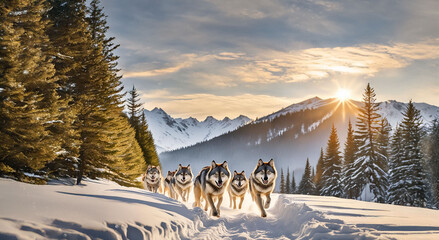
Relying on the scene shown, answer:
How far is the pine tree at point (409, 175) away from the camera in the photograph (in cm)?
3522

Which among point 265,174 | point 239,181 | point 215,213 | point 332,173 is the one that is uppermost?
point 332,173

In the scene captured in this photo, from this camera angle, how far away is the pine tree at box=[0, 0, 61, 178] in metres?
11.1

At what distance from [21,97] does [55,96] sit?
7.06ft

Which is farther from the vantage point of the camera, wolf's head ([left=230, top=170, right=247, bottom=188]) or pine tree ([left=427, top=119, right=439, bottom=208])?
pine tree ([left=427, top=119, right=439, bottom=208])

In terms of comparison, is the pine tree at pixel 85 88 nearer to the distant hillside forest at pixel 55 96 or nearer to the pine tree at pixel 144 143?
the distant hillside forest at pixel 55 96

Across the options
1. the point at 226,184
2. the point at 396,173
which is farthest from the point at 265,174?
the point at 396,173

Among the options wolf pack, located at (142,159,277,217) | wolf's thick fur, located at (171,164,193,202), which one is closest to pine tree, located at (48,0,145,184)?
wolf's thick fur, located at (171,164,193,202)

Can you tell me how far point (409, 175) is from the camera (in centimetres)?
3572

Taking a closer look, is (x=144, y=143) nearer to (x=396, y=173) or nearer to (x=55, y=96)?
(x=396, y=173)

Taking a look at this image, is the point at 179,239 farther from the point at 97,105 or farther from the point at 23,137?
the point at 97,105

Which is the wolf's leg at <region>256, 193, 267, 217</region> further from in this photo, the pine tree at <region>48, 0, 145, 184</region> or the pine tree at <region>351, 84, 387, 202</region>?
the pine tree at <region>351, 84, 387, 202</region>

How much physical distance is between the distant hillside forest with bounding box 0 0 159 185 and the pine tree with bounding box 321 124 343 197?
3084cm

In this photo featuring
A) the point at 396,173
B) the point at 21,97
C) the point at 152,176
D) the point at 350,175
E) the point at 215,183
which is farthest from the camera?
the point at 350,175

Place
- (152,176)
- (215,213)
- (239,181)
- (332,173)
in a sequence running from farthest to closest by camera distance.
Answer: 1. (332,173)
2. (152,176)
3. (239,181)
4. (215,213)
